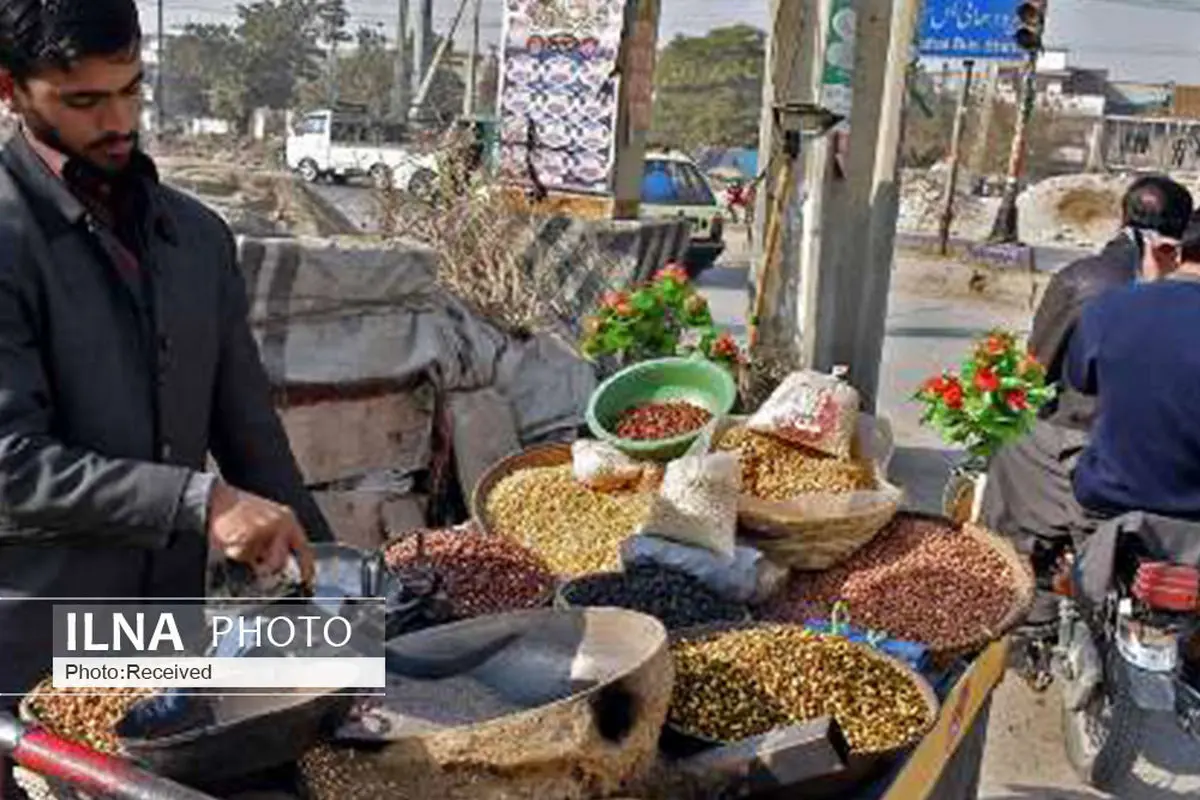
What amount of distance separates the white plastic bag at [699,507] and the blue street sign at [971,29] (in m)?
10.8

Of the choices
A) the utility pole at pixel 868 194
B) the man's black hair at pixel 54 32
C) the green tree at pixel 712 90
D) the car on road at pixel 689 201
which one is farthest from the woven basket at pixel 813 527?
the green tree at pixel 712 90

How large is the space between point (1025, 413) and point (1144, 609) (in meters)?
0.71

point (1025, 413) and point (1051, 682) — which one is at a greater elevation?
point (1025, 413)

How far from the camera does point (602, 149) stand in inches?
424

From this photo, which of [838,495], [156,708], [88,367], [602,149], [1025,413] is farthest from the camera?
[602,149]

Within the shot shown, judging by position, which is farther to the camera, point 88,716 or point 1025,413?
point 1025,413

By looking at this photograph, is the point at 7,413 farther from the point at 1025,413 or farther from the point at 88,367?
the point at 1025,413

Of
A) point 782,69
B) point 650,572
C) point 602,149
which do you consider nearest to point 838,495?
point 650,572

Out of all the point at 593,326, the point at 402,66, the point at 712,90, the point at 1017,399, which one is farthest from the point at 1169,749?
the point at 712,90

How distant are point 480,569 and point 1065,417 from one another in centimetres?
245

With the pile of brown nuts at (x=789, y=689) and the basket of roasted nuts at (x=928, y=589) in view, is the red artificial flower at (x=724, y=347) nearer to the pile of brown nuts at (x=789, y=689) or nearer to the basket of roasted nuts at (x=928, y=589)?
the basket of roasted nuts at (x=928, y=589)

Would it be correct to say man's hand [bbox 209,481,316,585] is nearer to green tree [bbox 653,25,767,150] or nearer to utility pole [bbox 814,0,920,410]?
utility pole [bbox 814,0,920,410]

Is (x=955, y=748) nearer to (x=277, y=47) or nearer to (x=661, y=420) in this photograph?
(x=661, y=420)

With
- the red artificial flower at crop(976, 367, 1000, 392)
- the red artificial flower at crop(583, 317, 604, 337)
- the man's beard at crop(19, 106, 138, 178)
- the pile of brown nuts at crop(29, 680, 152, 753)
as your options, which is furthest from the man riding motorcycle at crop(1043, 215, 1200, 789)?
the man's beard at crop(19, 106, 138, 178)
